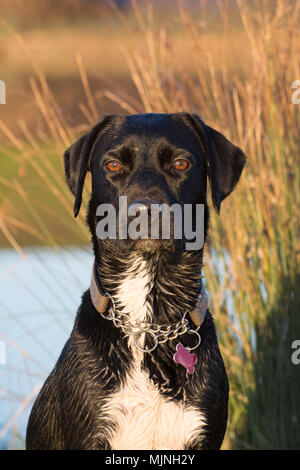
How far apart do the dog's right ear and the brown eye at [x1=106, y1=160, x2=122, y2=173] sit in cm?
18

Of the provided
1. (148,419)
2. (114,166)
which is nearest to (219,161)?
(114,166)

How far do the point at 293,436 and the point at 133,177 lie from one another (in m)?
2.34

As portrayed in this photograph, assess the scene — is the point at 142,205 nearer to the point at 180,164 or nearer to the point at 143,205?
the point at 143,205

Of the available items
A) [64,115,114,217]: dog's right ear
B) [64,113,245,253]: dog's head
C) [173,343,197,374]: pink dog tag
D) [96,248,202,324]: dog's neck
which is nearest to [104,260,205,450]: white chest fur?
[173,343,197,374]: pink dog tag

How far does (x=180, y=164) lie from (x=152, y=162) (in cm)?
13

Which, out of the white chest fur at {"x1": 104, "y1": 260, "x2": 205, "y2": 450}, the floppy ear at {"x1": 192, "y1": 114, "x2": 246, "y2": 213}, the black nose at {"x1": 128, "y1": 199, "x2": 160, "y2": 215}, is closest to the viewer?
the black nose at {"x1": 128, "y1": 199, "x2": 160, "y2": 215}

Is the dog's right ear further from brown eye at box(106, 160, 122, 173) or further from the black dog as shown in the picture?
brown eye at box(106, 160, 122, 173)

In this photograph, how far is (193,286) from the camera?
3875 millimetres

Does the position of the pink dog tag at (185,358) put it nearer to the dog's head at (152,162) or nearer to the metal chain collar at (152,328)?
the metal chain collar at (152,328)

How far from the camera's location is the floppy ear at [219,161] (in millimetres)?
3895

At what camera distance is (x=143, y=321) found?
382cm

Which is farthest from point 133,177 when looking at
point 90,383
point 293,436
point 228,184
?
point 293,436

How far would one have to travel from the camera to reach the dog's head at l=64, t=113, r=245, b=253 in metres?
3.68

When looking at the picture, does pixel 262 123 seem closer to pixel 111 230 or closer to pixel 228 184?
pixel 228 184
